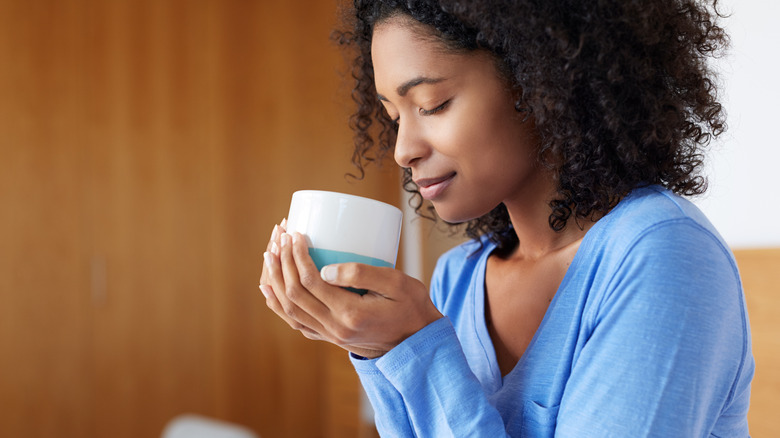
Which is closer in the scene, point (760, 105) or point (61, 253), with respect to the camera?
point (760, 105)

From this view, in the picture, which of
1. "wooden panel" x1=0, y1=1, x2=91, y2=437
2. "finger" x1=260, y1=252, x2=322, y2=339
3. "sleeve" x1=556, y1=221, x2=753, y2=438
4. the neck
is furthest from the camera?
"wooden panel" x1=0, y1=1, x2=91, y2=437

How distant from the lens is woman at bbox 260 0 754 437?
60 centimetres

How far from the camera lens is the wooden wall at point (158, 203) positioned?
2.51m

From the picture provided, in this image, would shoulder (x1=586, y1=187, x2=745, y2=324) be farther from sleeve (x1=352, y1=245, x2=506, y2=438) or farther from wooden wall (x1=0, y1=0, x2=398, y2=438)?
wooden wall (x1=0, y1=0, x2=398, y2=438)

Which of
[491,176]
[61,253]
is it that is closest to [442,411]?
[491,176]

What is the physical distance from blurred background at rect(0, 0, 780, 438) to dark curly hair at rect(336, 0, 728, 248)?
1915 millimetres

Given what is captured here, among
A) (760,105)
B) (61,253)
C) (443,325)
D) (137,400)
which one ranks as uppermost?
(760,105)

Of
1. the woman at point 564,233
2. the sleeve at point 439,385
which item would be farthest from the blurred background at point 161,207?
the sleeve at point 439,385

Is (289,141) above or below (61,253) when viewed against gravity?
above

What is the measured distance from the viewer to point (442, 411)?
2.24 ft

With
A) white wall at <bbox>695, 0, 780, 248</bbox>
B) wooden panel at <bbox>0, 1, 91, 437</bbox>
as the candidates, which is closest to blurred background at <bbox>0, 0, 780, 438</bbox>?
wooden panel at <bbox>0, 1, 91, 437</bbox>

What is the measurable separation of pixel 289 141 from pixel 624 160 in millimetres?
2614

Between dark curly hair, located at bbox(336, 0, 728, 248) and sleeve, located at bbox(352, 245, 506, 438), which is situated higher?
dark curly hair, located at bbox(336, 0, 728, 248)

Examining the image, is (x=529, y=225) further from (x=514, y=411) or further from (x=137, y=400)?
(x=137, y=400)
